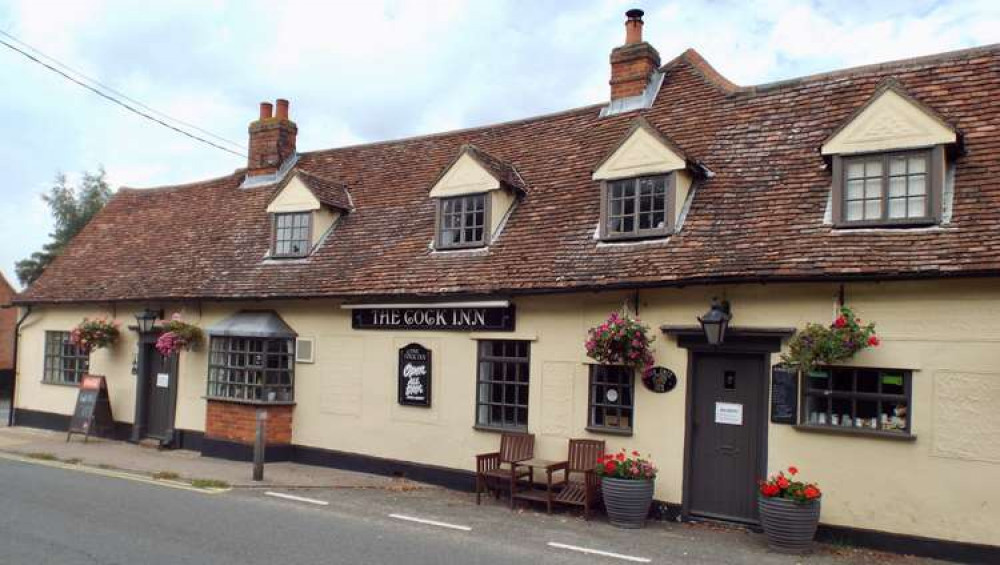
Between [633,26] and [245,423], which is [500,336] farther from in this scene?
[633,26]

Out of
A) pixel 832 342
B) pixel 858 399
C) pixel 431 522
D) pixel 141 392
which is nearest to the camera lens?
pixel 832 342

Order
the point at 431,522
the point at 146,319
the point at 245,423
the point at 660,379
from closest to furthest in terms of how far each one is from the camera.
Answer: the point at 431,522 < the point at 660,379 < the point at 245,423 < the point at 146,319

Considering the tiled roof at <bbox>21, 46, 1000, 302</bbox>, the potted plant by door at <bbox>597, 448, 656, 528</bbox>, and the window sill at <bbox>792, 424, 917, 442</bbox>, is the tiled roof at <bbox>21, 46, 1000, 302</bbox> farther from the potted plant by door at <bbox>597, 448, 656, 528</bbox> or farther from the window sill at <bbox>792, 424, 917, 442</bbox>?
the potted plant by door at <bbox>597, 448, 656, 528</bbox>

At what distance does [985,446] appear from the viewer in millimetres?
8625

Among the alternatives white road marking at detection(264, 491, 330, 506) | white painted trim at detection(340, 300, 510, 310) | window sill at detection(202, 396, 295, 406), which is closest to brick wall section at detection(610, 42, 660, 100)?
white painted trim at detection(340, 300, 510, 310)

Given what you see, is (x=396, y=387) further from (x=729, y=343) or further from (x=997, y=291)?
(x=997, y=291)

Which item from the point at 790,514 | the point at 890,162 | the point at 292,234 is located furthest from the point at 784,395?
the point at 292,234

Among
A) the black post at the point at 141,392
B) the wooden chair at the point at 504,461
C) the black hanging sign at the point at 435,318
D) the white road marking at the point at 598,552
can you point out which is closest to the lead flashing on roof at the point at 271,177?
the black post at the point at 141,392

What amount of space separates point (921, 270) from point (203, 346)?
13446mm

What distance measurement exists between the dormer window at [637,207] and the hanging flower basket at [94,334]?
12.1 m

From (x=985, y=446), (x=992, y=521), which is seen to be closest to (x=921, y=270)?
(x=985, y=446)

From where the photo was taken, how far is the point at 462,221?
1390 centimetres

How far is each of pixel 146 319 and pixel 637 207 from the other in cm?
1119

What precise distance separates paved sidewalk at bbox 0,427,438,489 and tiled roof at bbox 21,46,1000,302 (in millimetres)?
3191
